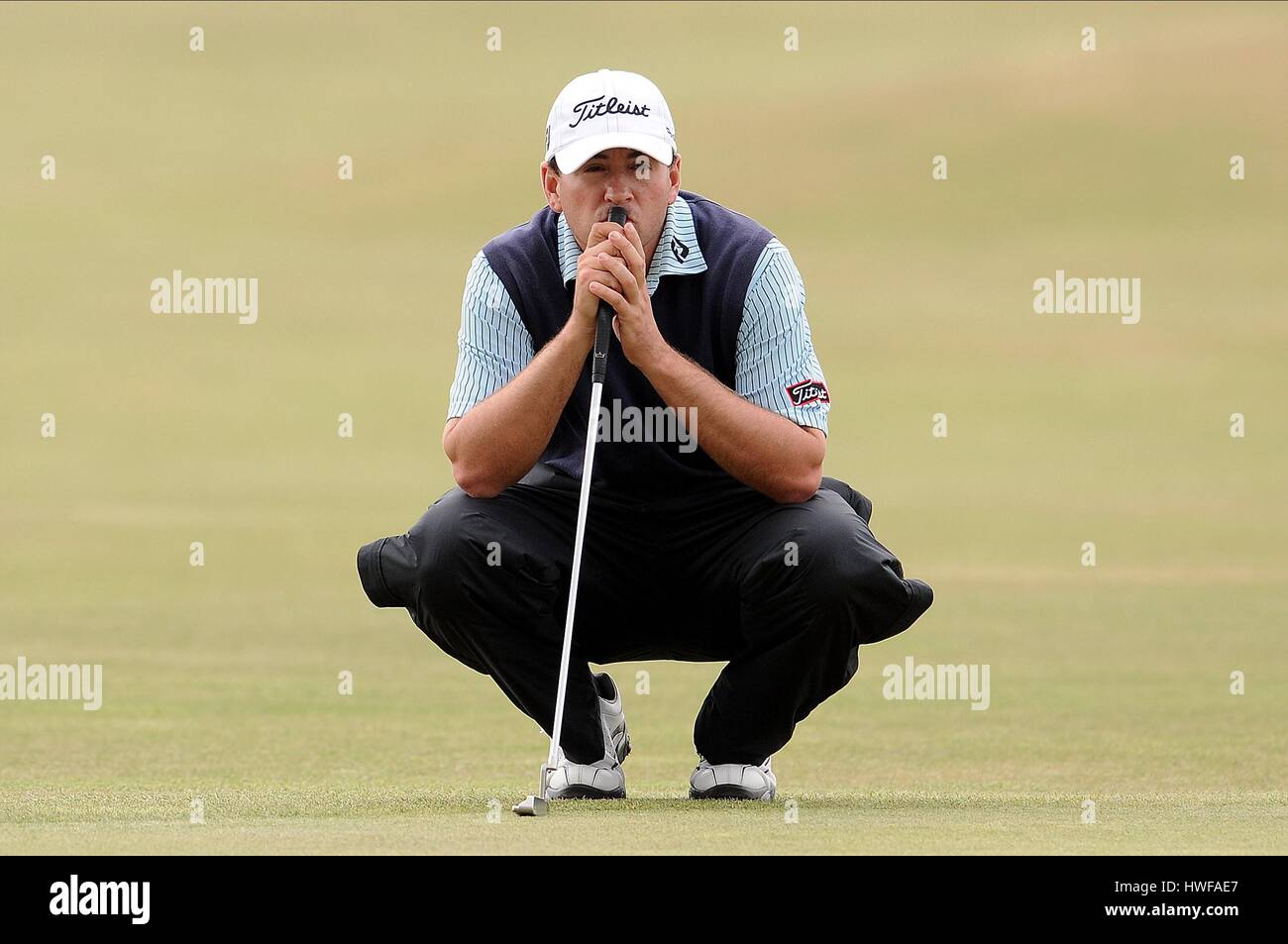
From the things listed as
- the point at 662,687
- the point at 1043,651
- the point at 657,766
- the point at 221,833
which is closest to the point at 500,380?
the point at 221,833

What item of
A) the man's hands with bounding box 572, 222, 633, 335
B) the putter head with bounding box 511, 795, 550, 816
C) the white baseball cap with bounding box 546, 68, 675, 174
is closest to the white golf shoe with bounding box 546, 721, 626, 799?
the putter head with bounding box 511, 795, 550, 816

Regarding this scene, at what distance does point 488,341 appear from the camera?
4.14m

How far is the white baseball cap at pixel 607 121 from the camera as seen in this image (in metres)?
3.88

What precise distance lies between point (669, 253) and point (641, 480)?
0.49 metres

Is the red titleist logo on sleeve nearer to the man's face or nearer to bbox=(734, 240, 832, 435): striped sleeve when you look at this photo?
bbox=(734, 240, 832, 435): striped sleeve

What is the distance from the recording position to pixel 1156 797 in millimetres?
4254

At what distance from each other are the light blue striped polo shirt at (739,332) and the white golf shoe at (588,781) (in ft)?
2.58

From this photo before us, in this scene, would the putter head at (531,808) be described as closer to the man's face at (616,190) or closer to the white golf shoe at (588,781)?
the white golf shoe at (588,781)

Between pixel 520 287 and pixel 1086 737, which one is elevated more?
pixel 520 287

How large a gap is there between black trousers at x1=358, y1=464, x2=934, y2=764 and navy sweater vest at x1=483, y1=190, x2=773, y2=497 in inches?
2.1

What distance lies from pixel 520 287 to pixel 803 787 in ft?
6.15

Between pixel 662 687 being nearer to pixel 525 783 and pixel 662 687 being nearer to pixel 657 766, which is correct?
pixel 657 766

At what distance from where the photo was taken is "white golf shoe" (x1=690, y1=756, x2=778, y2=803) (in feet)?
13.4
